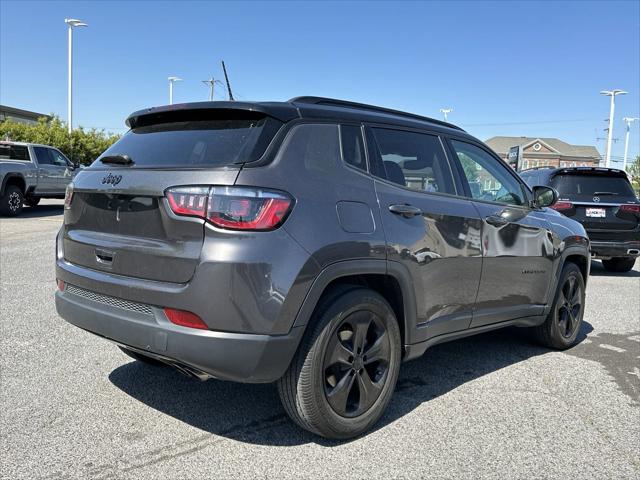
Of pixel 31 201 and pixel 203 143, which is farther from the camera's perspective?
pixel 31 201

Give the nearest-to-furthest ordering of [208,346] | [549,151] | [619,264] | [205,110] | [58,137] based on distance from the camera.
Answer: [208,346]
[205,110]
[619,264]
[58,137]
[549,151]

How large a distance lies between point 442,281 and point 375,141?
0.98 metres

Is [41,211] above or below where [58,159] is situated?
below

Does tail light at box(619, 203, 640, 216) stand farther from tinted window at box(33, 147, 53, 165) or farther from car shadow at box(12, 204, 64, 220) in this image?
tinted window at box(33, 147, 53, 165)

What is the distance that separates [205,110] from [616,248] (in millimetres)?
7962

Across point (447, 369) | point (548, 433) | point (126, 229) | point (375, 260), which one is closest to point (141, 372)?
point (126, 229)

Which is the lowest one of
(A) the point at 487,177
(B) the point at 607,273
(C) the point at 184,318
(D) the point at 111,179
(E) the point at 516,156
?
(B) the point at 607,273

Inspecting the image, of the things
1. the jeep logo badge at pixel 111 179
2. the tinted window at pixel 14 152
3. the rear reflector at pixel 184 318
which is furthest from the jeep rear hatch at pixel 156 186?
the tinted window at pixel 14 152

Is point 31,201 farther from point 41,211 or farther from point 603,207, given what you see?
point 603,207

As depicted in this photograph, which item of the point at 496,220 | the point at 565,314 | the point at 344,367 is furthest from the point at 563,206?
the point at 344,367

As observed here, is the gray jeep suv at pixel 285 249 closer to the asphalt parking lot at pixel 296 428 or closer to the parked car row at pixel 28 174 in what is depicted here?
the asphalt parking lot at pixel 296 428

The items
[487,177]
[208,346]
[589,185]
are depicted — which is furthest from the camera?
[589,185]

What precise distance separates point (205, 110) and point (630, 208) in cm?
817

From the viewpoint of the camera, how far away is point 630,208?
9.05 meters
